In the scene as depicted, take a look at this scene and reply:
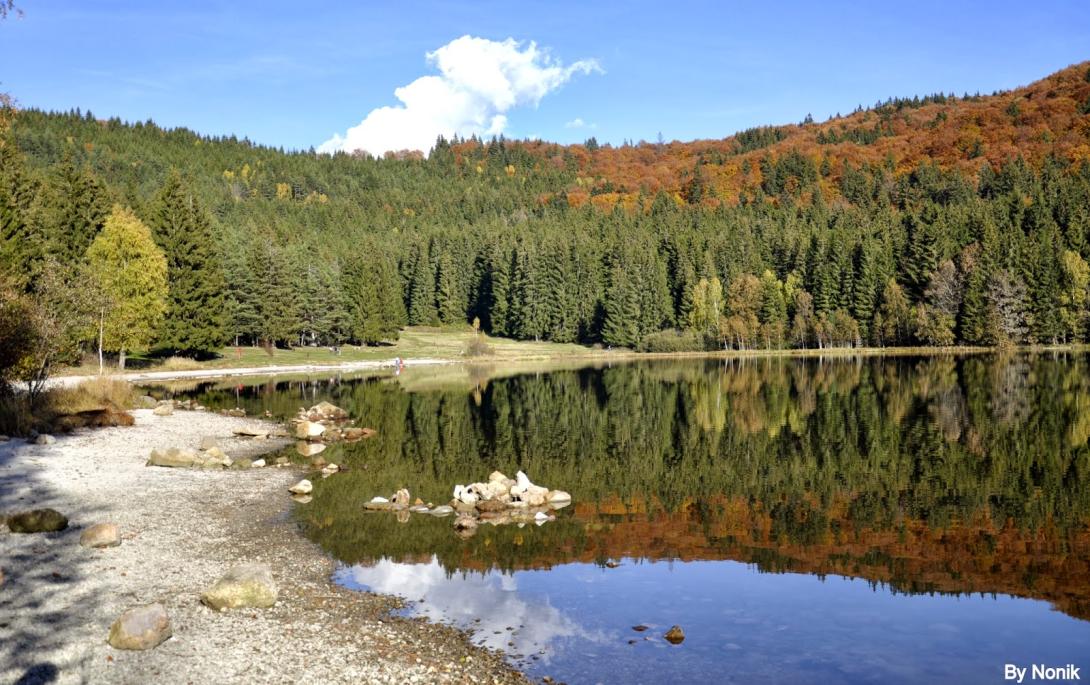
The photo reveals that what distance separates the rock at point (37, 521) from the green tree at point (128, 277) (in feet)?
156

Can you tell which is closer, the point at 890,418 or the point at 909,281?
the point at 890,418

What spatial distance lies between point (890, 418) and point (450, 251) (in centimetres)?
13321

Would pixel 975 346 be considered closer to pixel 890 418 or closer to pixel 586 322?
pixel 586 322

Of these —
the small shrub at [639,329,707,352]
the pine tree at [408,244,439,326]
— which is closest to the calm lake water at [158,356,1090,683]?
the small shrub at [639,329,707,352]

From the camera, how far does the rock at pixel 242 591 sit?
1327cm

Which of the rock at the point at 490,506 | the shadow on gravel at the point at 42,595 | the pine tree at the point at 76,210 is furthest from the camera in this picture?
the pine tree at the point at 76,210

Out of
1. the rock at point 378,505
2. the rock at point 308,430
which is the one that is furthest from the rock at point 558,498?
the rock at point 308,430

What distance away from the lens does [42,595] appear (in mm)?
12820

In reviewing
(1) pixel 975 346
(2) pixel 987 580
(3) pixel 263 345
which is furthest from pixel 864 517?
(1) pixel 975 346

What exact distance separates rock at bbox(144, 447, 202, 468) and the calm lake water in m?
5.23

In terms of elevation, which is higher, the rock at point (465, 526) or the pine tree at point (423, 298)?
the pine tree at point (423, 298)

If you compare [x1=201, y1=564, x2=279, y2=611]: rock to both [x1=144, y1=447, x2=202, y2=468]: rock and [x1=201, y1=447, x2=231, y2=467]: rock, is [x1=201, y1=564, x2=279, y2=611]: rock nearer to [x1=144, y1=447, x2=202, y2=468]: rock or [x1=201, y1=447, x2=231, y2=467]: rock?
[x1=144, y1=447, x2=202, y2=468]: rock

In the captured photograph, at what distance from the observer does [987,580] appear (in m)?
16.2

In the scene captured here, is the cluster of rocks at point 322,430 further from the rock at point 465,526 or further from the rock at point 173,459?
the rock at point 465,526
